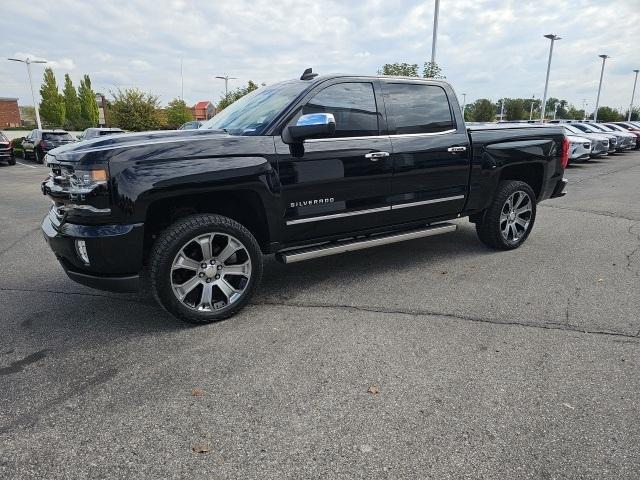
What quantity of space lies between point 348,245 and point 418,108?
1.61 m

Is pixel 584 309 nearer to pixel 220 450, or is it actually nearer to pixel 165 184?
pixel 220 450

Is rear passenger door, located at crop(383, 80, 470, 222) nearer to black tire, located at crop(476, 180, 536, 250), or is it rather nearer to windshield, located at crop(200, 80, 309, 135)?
black tire, located at crop(476, 180, 536, 250)

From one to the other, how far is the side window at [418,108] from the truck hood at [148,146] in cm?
157

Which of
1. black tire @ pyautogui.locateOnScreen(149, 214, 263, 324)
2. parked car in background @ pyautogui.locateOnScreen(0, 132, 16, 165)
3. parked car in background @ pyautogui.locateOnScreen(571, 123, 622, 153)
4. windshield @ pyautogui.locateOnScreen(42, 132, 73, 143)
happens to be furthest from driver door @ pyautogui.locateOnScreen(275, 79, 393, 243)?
windshield @ pyautogui.locateOnScreen(42, 132, 73, 143)

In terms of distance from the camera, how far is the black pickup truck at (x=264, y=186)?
3.31 m

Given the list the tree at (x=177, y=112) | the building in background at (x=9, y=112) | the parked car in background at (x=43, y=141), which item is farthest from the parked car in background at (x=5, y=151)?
the building in background at (x=9, y=112)

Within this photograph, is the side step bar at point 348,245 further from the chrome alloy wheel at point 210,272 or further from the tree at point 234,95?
the tree at point 234,95

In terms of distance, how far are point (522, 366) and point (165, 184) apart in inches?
106

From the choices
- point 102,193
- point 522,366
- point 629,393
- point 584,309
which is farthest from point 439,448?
point 102,193

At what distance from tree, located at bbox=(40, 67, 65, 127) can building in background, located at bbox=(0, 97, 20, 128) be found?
24.1 m

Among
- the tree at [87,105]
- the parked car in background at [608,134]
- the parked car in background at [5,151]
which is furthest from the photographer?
the tree at [87,105]

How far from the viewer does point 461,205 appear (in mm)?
5152

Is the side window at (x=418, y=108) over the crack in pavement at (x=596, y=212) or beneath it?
over

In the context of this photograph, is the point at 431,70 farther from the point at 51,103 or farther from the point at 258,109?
the point at 51,103
